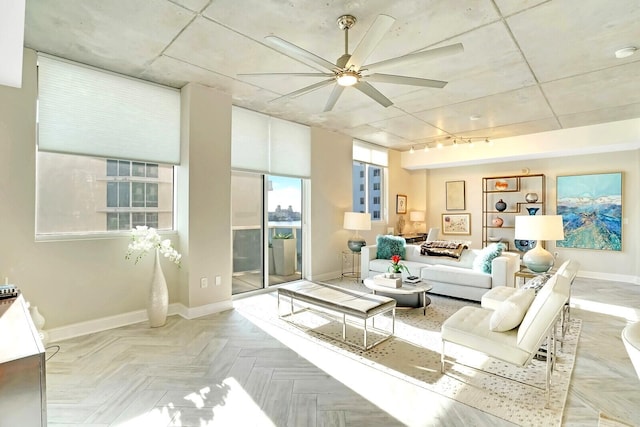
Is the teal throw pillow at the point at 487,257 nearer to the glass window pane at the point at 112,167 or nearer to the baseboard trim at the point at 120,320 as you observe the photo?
the baseboard trim at the point at 120,320

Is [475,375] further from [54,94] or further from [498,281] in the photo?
[54,94]

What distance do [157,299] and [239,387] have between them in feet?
5.66

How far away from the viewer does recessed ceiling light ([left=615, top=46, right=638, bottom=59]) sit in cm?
303

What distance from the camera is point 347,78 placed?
262 cm

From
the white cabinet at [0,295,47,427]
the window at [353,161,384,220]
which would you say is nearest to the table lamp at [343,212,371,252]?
the window at [353,161,384,220]

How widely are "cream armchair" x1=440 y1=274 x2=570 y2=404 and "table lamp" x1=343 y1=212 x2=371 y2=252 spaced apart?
3504 millimetres

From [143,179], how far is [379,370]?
3.46 meters

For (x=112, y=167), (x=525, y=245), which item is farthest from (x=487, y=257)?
(x=112, y=167)

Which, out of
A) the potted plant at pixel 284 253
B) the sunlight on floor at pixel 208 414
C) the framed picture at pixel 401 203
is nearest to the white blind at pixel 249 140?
the potted plant at pixel 284 253

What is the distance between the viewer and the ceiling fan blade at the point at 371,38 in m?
1.99

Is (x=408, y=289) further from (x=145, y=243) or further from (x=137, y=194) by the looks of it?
(x=137, y=194)

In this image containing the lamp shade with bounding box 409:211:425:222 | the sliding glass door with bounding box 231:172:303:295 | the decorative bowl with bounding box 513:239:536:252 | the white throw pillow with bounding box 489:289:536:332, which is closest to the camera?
the white throw pillow with bounding box 489:289:536:332

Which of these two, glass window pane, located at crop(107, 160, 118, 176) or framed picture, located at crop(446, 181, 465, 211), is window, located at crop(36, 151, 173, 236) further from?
framed picture, located at crop(446, 181, 465, 211)

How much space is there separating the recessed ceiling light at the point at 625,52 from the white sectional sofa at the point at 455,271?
99.9 inches
